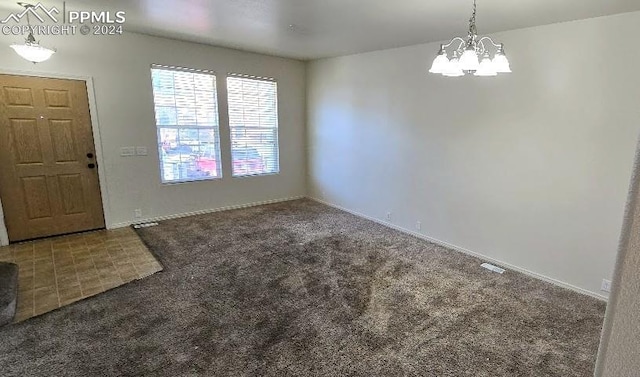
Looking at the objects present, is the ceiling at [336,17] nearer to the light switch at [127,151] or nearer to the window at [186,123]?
the window at [186,123]

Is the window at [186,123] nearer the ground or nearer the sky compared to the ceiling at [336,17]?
nearer the ground

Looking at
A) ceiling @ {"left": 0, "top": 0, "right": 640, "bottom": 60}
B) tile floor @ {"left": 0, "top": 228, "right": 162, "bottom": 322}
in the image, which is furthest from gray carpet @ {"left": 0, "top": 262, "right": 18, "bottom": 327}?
ceiling @ {"left": 0, "top": 0, "right": 640, "bottom": 60}

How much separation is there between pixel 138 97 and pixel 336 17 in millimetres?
3057

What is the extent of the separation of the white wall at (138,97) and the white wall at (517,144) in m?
2.01

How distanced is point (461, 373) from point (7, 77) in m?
5.43

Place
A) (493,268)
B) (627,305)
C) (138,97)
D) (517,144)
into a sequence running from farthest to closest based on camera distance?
(138,97), (493,268), (517,144), (627,305)

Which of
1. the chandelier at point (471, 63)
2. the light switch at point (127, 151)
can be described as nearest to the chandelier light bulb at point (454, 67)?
the chandelier at point (471, 63)

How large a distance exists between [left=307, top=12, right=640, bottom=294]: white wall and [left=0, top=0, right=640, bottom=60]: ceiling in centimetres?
31

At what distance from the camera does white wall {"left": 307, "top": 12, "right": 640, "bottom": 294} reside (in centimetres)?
284

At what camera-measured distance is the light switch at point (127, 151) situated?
4.57 metres

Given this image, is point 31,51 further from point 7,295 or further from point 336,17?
point 336,17

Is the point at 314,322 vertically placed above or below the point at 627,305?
below

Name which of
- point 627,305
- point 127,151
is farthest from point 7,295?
point 627,305

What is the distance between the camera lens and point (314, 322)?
260cm
